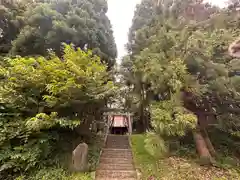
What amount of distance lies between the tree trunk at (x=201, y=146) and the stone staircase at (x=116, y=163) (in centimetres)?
302

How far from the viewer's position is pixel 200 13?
8188 mm

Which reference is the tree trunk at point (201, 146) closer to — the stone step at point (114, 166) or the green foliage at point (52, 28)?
the stone step at point (114, 166)

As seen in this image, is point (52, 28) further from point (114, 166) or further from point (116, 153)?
point (114, 166)

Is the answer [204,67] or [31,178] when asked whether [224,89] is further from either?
[31,178]

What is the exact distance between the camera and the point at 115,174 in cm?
638

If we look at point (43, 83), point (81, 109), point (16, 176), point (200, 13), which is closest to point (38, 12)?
point (43, 83)

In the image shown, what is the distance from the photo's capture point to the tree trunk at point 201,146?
7.02m

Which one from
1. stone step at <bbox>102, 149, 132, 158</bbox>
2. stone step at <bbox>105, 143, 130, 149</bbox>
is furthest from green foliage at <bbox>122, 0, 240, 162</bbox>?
stone step at <bbox>105, 143, 130, 149</bbox>

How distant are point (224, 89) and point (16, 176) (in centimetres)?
810

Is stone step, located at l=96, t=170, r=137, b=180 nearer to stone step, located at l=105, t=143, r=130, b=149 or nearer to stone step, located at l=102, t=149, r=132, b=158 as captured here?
stone step, located at l=102, t=149, r=132, b=158

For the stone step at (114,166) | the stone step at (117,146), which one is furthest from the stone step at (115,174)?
the stone step at (117,146)

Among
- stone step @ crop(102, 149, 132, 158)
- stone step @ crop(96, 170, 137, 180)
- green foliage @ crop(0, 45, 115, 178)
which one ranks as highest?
green foliage @ crop(0, 45, 115, 178)

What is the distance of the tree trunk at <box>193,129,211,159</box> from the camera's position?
7.02 m

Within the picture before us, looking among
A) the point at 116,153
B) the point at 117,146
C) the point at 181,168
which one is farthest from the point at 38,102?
the point at 181,168
